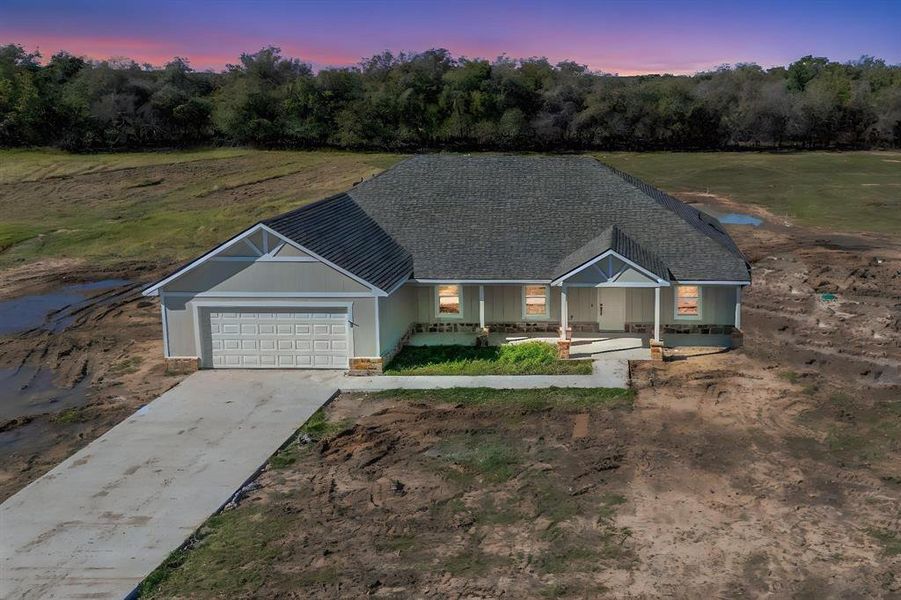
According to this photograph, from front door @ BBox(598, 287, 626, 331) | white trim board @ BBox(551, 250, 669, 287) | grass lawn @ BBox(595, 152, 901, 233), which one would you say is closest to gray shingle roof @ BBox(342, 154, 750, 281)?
white trim board @ BBox(551, 250, 669, 287)

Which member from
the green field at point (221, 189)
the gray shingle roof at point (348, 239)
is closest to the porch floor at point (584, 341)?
the gray shingle roof at point (348, 239)

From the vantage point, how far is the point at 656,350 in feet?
73.5

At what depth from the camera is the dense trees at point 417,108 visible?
2795 inches

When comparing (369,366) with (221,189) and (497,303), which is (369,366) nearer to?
(497,303)

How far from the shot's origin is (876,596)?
1119 cm

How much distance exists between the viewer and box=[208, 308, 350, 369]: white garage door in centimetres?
2183

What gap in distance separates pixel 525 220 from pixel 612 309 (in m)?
3.93

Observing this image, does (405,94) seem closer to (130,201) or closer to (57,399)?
(130,201)

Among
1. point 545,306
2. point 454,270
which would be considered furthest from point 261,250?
point 545,306

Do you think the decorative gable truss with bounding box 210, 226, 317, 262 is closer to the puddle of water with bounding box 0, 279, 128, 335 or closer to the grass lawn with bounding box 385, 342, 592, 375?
the grass lawn with bounding box 385, 342, 592, 375

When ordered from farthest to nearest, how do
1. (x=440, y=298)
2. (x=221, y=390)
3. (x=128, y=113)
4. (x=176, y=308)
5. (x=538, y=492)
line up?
(x=128, y=113) → (x=440, y=298) → (x=176, y=308) → (x=221, y=390) → (x=538, y=492)

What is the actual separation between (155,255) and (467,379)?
24927 millimetres

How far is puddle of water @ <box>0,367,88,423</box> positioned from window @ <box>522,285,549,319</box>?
40.3 ft

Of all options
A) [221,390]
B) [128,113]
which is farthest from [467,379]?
[128,113]
